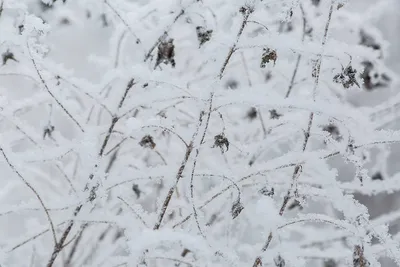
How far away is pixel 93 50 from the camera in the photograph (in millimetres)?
6484

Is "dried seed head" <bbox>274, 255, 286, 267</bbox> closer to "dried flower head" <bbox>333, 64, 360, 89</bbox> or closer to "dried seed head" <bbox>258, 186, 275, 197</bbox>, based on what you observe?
"dried seed head" <bbox>258, 186, 275, 197</bbox>

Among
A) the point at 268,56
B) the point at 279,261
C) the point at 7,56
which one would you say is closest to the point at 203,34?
A: the point at 268,56

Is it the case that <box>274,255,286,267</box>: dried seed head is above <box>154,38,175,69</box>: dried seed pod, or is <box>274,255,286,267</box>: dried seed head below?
below

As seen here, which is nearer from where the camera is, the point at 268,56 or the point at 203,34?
the point at 268,56

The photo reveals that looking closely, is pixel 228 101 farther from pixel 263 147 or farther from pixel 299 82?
pixel 299 82

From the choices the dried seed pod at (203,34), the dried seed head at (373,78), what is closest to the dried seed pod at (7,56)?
the dried seed pod at (203,34)

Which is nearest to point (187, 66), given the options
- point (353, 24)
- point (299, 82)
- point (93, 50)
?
point (299, 82)

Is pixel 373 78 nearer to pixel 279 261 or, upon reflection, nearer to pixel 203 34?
pixel 203 34

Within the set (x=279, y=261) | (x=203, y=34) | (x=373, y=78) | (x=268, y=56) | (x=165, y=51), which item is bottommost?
(x=279, y=261)

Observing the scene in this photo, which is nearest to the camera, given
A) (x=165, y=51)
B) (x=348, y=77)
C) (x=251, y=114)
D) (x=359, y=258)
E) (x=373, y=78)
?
(x=359, y=258)

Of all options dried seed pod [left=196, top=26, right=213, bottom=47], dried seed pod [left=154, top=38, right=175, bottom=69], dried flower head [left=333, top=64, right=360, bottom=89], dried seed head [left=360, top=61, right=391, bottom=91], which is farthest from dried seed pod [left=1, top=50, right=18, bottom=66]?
dried seed head [left=360, top=61, right=391, bottom=91]

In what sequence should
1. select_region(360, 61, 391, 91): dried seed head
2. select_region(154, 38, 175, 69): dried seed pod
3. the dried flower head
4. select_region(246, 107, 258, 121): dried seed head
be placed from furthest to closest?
1. select_region(246, 107, 258, 121): dried seed head
2. select_region(360, 61, 391, 91): dried seed head
3. select_region(154, 38, 175, 69): dried seed pod
4. the dried flower head

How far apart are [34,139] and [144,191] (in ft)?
1.76

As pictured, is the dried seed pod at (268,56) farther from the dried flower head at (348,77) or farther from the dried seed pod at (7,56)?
the dried seed pod at (7,56)
